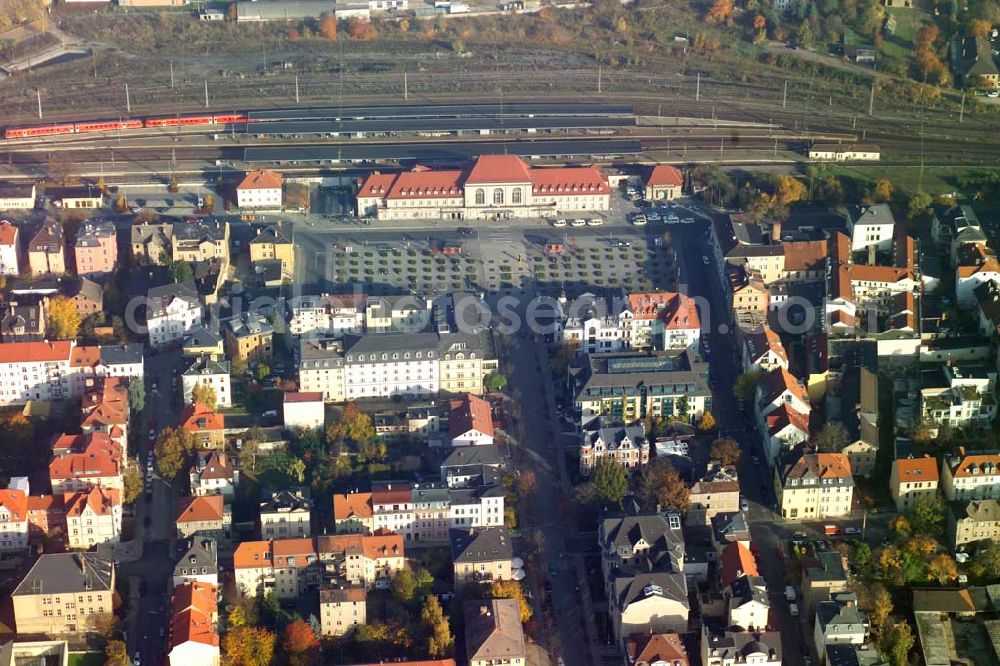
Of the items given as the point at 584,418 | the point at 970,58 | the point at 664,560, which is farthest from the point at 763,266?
the point at 970,58

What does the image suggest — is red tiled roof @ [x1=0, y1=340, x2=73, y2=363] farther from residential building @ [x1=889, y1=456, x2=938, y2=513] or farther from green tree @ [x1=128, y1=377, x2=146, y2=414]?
residential building @ [x1=889, y1=456, x2=938, y2=513]

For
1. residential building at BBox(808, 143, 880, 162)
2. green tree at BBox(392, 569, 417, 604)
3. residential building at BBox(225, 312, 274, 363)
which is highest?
residential building at BBox(808, 143, 880, 162)

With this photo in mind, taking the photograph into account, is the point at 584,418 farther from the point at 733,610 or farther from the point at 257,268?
the point at 257,268

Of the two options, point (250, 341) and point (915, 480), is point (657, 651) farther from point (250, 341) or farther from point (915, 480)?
point (250, 341)

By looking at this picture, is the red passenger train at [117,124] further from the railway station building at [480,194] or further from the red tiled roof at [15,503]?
the red tiled roof at [15,503]

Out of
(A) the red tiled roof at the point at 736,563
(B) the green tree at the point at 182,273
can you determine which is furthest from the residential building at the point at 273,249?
(A) the red tiled roof at the point at 736,563

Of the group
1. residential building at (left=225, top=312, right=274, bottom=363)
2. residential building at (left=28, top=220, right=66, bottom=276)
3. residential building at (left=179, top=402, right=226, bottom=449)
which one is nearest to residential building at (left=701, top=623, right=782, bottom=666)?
residential building at (left=179, top=402, right=226, bottom=449)

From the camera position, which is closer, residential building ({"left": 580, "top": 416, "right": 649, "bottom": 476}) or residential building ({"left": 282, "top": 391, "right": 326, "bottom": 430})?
residential building ({"left": 580, "top": 416, "right": 649, "bottom": 476})
